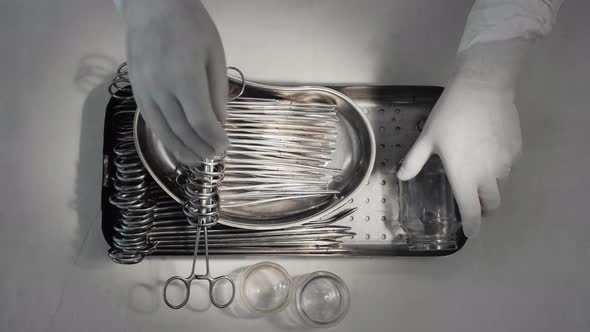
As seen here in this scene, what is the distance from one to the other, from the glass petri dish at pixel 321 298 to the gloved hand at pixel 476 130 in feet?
0.78

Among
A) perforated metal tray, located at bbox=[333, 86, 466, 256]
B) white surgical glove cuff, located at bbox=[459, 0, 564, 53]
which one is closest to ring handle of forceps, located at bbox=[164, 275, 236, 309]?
perforated metal tray, located at bbox=[333, 86, 466, 256]

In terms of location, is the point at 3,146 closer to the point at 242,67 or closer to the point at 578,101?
the point at 242,67

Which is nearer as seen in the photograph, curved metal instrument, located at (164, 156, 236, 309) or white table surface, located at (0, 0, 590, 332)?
curved metal instrument, located at (164, 156, 236, 309)

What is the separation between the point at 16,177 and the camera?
81cm

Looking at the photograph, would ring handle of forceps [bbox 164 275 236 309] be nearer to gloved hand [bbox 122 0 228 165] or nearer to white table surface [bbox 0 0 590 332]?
white table surface [bbox 0 0 590 332]

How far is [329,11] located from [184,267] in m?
0.55

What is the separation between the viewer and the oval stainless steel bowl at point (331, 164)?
726mm

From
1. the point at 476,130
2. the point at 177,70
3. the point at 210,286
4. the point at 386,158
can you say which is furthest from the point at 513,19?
the point at 210,286

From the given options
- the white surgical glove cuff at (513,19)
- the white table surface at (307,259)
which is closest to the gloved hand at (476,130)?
the white surgical glove cuff at (513,19)

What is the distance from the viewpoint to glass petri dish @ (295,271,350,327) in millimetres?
754

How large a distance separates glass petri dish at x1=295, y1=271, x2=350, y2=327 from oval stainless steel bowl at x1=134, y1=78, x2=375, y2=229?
0.36 ft

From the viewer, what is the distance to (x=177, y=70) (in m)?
0.57

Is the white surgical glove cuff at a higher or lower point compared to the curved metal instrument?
higher

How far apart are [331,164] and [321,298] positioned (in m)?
0.23
